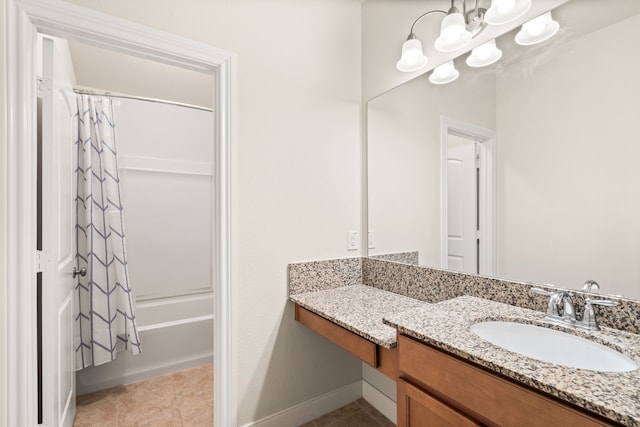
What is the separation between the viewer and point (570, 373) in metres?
0.67

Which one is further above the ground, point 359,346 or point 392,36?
point 392,36

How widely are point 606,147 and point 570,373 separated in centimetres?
75

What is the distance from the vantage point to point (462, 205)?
1.44 m

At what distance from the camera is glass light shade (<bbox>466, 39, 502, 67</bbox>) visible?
128 centimetres

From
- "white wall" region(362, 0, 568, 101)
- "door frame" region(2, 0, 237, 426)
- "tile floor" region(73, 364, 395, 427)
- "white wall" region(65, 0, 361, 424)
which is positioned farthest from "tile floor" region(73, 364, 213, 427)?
"white wall" region(362, 0, 568, 101)

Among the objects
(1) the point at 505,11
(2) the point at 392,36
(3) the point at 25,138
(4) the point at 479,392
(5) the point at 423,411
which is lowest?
(5) the point at 423,411

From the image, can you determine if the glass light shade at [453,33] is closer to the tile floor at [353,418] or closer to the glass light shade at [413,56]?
the glass light shade at [413,56]

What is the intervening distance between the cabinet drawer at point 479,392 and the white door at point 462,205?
0.62 m

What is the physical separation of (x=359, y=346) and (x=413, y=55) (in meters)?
1.39

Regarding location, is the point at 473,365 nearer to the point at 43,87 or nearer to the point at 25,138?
the point at 25,138

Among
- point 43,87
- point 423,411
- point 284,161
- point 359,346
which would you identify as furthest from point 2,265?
point 423,411

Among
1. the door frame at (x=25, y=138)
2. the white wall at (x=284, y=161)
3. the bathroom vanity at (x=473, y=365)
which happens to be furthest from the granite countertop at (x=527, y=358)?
→ the door frame at (x=25, y=138)

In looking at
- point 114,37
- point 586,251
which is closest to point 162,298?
point 114,37

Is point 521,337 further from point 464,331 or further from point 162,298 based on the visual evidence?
point 162,298
